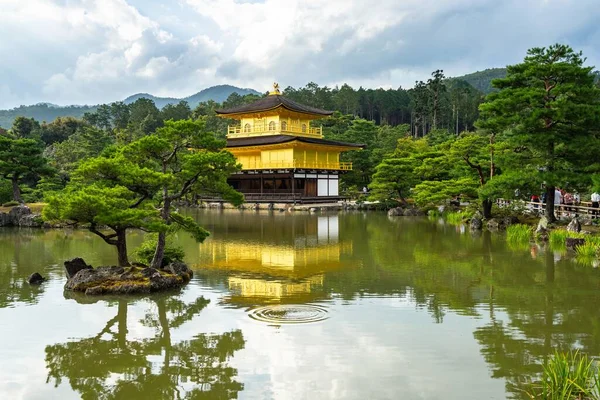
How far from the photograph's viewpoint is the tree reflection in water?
539 cm

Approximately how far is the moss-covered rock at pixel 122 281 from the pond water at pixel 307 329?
1.09 ft

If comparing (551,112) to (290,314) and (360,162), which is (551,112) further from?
(360,162)

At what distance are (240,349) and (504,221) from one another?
1672cm

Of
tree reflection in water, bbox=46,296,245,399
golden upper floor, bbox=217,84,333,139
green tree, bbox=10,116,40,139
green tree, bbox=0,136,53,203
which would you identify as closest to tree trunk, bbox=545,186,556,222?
tree reflection in water, bbox=46,296,245,399

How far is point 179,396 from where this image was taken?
5258 millimetres

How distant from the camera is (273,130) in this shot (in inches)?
1539

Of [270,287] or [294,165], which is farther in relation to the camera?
[294,165]

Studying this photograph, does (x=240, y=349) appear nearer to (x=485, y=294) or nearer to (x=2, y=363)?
(x=2, y=363)

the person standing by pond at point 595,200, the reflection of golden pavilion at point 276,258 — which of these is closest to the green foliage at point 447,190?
the person standing by pond at point 595,200

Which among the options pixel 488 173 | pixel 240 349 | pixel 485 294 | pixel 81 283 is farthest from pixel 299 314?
pixel 488 173

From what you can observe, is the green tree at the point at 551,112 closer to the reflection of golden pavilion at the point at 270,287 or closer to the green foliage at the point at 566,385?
the reflection of golden pavilion at the point at 270,287

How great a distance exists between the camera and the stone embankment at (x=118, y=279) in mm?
9469

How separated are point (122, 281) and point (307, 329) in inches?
162

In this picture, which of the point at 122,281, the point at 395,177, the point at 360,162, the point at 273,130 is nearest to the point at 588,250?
the point at 122,281
